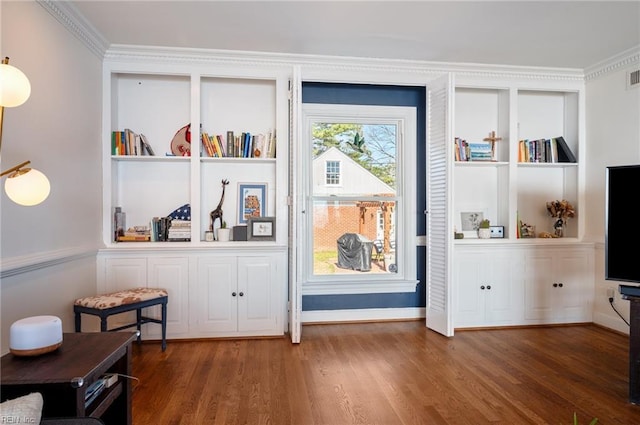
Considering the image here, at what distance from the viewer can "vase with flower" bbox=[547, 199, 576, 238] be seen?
4.00m

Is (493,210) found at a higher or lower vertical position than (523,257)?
higher

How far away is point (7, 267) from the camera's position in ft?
6.81

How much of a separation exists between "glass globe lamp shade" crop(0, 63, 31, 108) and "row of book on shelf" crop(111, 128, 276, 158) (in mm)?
2057

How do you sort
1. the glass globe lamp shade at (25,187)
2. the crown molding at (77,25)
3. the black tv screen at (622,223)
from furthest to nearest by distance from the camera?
the crown molding at (77,25), the black tv screen at (622,223), the glass globe lamp shade at (25,187)

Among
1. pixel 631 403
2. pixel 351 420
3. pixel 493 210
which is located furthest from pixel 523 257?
pixel 351 420

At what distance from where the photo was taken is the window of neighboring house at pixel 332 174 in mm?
4062

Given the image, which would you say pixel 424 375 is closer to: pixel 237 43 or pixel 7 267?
pixel 7 267

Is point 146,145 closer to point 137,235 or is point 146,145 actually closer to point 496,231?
point 137,235

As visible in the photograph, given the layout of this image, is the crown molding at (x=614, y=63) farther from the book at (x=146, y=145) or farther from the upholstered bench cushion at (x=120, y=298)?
the upholstered bench cushion at (x=120, y=298)

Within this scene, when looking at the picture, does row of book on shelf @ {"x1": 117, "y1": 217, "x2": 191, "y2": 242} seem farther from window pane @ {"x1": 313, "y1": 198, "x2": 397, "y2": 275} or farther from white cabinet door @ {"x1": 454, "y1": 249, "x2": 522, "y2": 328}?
white cabinet door @ {"x1": 454, "y1": 249, "x2": 522, "y2": 328}

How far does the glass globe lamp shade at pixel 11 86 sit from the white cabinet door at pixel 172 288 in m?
2.11

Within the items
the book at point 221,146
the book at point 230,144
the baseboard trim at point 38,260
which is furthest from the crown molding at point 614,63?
the baseboard trim at point 38,260

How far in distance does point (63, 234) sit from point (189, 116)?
63.4 inches

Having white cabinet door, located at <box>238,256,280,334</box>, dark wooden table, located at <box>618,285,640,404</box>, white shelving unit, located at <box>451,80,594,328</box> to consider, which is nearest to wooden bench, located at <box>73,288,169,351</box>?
white cabinet door, located at <box>238,256,280,334</box>
